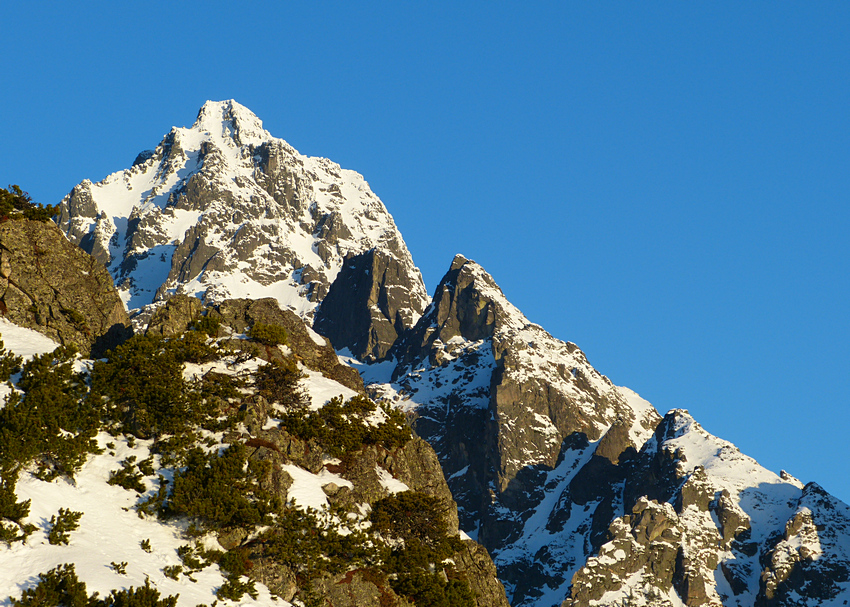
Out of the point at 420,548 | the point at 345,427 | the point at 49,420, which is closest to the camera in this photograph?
the point at 49,420

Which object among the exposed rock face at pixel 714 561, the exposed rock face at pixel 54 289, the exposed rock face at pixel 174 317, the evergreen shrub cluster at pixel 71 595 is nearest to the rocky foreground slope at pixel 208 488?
the evergreen shrub cluster at pixel 71 595

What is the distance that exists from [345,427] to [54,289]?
18.6 metres

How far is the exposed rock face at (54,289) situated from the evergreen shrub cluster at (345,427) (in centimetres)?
1296

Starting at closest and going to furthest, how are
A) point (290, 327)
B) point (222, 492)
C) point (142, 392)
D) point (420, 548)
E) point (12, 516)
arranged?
1. point (12, 516)
2. point (222, 492)
3. point (420, 548)
4. point (142, 392)
5. point (290, 327)

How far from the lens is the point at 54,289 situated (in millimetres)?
55750

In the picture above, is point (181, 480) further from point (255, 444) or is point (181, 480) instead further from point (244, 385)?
point (244, 385)

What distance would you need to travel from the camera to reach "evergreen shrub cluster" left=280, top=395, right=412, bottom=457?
2005 inches

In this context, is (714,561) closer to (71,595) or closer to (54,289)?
(54,289)

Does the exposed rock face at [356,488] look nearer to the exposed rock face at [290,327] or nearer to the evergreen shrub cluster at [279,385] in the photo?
the evergreen shrub cluster at [279,385]

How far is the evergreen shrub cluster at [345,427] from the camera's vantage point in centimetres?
5094

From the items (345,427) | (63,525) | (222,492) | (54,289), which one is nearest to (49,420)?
(63,525)

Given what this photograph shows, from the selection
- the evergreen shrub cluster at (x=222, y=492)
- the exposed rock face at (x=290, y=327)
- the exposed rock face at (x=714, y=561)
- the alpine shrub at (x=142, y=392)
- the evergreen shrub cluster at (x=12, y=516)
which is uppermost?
the exposed rock face at (x=714, y=561)

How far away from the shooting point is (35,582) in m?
35.4

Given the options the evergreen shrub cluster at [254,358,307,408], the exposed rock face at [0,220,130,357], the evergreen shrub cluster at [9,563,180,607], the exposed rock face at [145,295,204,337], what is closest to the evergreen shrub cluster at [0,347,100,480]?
the exposed rock face at [0,220,130,357]
